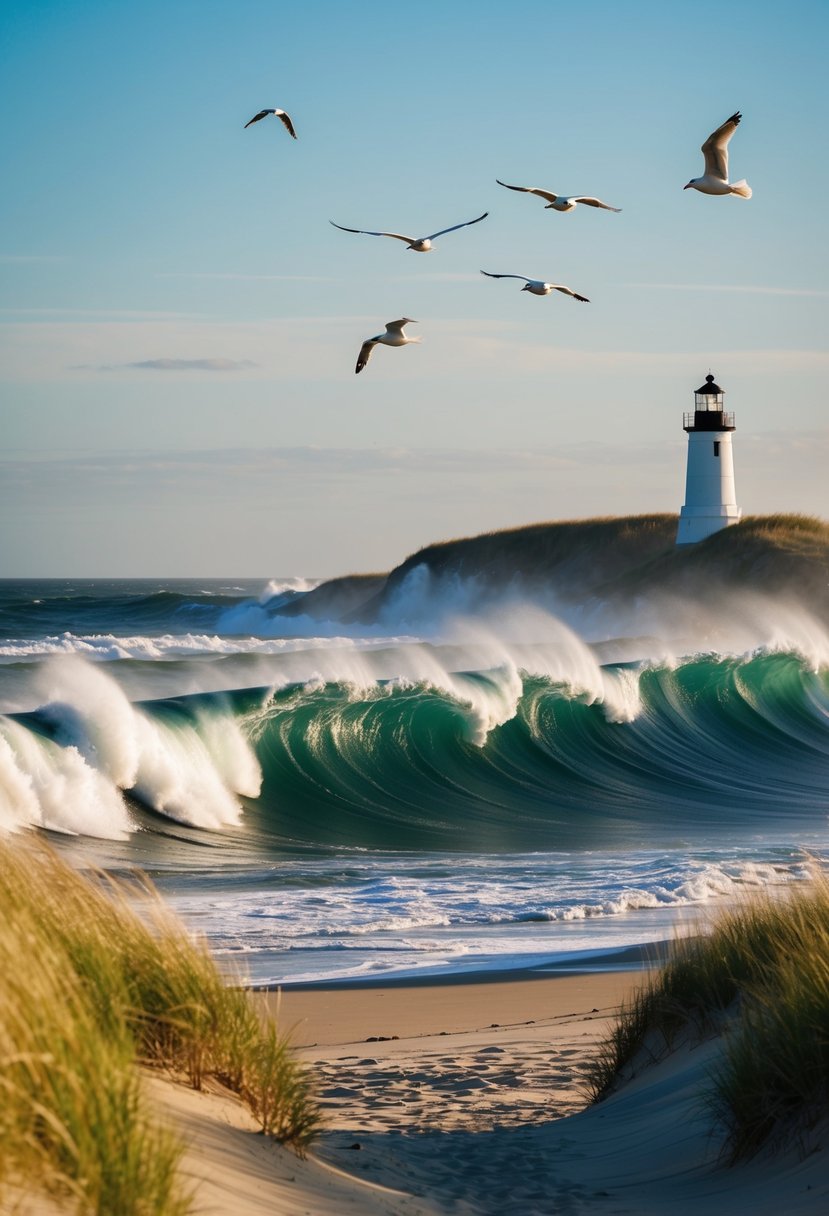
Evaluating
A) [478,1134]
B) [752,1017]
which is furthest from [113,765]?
[752,1017]

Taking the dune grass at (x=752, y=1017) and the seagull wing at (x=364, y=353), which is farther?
the seagull wing at (x=364, y=353)

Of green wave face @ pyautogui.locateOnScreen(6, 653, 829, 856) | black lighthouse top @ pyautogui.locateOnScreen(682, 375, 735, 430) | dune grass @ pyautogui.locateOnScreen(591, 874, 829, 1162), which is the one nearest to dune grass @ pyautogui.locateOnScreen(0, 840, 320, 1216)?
dune grass @ pyautogui.locateOnScreen(591, 874, 829, 1162)

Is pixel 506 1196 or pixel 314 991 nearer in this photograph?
pixel 506 1196

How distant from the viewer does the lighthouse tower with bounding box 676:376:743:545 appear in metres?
48.8

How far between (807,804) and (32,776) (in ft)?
32.7

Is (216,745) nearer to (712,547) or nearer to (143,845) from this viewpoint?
(143,845)

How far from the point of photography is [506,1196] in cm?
411

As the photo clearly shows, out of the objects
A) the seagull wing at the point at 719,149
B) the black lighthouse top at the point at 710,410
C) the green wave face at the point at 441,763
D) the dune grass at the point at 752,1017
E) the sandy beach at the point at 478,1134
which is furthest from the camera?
the black lighthouse top at the point at 710,410

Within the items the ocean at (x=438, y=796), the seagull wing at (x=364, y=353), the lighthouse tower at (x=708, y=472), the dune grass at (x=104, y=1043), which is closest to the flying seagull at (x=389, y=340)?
the seagull wing at (x=364, y=353)

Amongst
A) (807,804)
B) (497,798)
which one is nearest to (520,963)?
(497,798)

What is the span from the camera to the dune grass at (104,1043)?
2.54 metres

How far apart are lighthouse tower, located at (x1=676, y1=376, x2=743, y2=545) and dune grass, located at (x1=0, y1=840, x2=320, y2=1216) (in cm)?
4653

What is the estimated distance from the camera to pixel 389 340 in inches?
465

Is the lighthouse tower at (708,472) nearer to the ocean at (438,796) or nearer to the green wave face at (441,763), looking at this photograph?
the ocean at (438,796)
